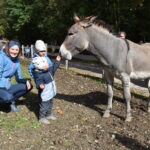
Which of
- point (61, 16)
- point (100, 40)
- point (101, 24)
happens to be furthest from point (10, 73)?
point (61, 16)

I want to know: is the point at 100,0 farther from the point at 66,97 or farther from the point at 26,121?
the point at 26,121

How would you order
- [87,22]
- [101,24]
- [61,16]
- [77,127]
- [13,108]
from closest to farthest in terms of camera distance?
[77,127], [87,22], [101,24], [13,108], [61,16]

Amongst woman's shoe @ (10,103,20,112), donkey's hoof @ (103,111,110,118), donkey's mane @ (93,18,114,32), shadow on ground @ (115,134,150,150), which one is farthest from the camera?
woman's shoe @ (10,103,20,112)

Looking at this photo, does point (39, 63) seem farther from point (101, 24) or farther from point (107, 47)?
point (101, 24)

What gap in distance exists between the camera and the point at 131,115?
6.61 meters

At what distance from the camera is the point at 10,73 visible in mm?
6375

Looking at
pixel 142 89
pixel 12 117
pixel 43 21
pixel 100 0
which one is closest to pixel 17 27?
pixel 43 21

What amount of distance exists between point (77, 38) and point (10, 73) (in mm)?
1651

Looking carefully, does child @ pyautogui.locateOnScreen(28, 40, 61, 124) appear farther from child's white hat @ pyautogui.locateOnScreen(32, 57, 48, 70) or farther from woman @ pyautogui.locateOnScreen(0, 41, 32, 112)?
woman @ pyautogui.locateOnScreen(0, 41, 32, 112)

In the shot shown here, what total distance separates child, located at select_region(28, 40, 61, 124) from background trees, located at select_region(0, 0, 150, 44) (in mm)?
7616

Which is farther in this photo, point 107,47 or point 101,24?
point 101,24

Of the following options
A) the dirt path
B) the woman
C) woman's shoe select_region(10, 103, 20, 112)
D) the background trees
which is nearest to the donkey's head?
the woman

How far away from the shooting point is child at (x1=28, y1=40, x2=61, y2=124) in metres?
5.66

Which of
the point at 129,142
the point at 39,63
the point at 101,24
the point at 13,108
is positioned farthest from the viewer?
the point at 13,108
